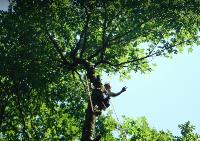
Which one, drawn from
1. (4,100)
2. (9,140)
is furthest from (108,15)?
(9,140)

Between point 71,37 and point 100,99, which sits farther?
point 71,37

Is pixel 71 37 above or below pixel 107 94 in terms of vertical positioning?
above

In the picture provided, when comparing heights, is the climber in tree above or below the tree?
below

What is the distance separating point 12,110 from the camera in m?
20.6

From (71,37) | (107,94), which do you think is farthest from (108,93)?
(71,37)

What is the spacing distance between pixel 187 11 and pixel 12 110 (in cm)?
1302

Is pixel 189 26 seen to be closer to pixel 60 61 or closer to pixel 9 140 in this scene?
pixel 60 61

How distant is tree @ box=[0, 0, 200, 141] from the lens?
15.9m

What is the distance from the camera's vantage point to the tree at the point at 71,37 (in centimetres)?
1593

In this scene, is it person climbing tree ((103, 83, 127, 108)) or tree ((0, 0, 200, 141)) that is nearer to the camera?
person climbing tree ((103, 83, 127, 108))

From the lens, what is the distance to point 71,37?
18.9 metres

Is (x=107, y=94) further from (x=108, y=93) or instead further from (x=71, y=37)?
(x=71, y=37)

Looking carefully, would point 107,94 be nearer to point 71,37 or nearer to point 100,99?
point 100,99

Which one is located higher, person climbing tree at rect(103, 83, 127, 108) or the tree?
the tree
